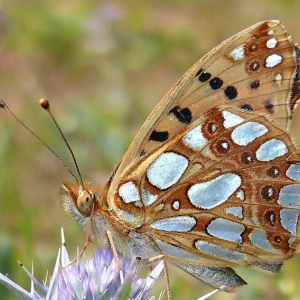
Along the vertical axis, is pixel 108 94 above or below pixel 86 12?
below

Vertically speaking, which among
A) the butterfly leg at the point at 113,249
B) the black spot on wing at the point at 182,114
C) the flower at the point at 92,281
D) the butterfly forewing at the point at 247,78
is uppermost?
the butterfly forewing at the point at 247,78

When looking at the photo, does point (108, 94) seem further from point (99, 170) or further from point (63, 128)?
point (63, 128)

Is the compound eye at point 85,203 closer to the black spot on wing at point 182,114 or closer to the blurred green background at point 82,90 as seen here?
the black spot on wing at point 182,114

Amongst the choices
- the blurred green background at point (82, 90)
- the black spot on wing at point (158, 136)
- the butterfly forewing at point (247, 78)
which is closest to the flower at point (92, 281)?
the black spot on wing at point (158, 136)

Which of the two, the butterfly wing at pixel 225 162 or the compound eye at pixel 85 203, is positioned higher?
the butterfly wing at pixel 225 162

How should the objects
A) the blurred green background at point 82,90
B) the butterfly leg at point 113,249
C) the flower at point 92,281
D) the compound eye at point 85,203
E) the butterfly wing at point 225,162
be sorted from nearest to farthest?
the flower at point 92,281
the butterfly leg at point 113,249
the compound eye at point 85,203
the butterfly wing at point 225,162
the blurred green background at point 82,90

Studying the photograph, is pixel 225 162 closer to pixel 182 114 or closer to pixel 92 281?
pixel 182 114

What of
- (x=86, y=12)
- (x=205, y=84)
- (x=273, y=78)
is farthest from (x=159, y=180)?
(x=86, y=12)
